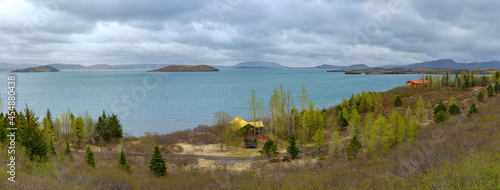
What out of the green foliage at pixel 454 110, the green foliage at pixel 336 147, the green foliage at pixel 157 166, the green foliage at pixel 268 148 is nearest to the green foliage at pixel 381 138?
the green foliage at pixel 336 147

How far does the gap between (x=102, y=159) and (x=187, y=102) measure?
2126 inches

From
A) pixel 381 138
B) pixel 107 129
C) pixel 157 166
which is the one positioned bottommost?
pixel 157 166

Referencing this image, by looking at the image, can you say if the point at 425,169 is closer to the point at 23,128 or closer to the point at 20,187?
the point at 20,187

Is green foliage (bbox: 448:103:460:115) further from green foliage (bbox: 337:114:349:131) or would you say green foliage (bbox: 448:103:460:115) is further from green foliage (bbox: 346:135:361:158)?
green foliage (bbox: 346:135:361:158)

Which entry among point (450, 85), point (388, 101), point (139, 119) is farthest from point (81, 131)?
point (450, 85)

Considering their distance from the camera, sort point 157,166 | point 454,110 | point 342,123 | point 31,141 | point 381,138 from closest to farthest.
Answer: point 31,141 < point 157,166 < point 381,138 < point 454,110 < point 342,123

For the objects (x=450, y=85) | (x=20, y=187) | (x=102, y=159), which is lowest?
(x=102, y=159)

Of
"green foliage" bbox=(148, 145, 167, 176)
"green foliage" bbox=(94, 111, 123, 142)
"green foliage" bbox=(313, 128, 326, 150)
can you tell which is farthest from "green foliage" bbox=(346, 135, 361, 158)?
"green foliage" bbox=(94, 111, 123, 142)

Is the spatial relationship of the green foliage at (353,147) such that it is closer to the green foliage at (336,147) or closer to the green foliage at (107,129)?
the green foliage at (336,147)

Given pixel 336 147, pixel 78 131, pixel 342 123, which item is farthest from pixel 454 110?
pixel 78 131

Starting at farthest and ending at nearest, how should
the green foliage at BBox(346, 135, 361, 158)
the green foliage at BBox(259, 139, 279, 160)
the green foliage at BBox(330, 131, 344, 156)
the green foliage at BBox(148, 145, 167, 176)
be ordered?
the green foliage at BBox(259, 139, 279, 160)
the green foliage at BBox(330, 131, 344, 156)
the green foliage at BBox(346, 135, 361, 158)
the green foliage at BBox(148, 145, 167, 176)

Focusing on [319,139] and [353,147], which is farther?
[319,139]

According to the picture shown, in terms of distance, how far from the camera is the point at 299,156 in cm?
3284

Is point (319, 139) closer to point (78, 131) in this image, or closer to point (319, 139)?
point (319, 139)
